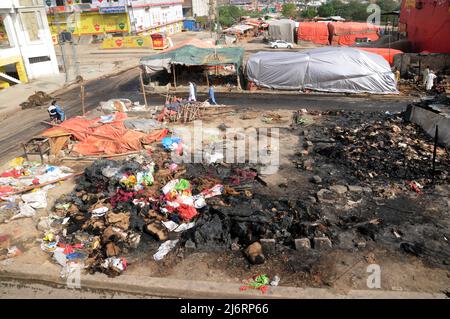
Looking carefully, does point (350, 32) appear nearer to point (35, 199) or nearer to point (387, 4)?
point (35, 199)

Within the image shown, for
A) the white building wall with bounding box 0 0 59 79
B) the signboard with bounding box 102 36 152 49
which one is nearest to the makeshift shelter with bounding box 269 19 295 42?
the signboard with bounding box 102 36 152 49

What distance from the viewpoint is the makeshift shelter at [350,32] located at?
144ft

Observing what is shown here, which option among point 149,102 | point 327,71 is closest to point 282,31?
point 327,71

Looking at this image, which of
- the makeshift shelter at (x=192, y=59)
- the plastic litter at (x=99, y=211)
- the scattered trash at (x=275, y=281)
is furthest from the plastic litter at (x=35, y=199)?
the makeshift shelter at (x=192, y=59)

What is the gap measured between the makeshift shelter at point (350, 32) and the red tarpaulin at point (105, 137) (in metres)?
37.1

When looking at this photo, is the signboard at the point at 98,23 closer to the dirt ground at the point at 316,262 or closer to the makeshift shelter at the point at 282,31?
the makeshift shelter at the point at 282,31

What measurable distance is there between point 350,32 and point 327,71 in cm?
2655

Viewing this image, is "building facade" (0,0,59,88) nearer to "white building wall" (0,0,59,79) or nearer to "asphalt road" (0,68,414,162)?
"white building wall" (0,0,59,79)

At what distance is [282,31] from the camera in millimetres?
47219

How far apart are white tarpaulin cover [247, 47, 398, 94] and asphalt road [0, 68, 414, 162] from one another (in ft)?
2.74

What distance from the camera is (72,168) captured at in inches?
512

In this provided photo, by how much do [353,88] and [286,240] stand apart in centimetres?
1606
